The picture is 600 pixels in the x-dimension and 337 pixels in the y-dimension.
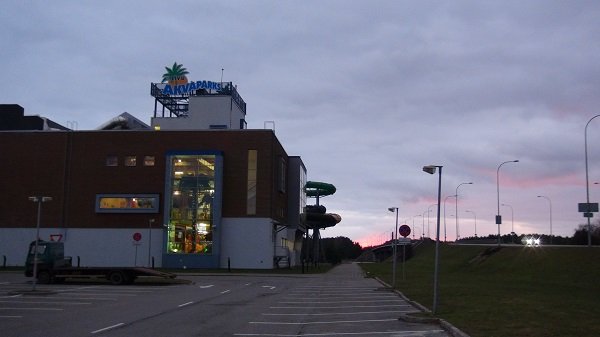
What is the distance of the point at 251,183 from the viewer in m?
62.1

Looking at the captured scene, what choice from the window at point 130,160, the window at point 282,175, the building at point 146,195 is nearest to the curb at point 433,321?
the building at point 146,195

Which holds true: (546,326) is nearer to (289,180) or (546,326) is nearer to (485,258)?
(485,258)

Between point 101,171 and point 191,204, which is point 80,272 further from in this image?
point 101,171

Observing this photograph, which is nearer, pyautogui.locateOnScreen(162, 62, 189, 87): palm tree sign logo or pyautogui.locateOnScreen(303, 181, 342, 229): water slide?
pyautogui.locateOnScreen(162, 62, 189, 87): palm tree sign logo

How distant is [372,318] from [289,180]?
200 feet

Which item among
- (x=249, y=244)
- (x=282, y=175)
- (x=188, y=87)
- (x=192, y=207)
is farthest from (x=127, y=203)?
(x=188, y=87)

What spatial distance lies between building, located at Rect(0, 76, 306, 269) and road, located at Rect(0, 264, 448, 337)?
101 ft

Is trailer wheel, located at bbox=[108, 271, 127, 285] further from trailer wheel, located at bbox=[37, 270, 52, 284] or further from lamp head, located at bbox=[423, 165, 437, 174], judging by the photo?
lamp head, located at bbox=[423, 165, 437, 174]

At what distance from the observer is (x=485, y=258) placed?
63.9 metres

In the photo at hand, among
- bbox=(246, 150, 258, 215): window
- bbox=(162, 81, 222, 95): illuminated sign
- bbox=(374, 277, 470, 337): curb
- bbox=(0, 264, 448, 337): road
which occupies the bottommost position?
bbox=(0, 264, 448, 337): road

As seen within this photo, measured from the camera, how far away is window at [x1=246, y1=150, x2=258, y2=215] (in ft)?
202

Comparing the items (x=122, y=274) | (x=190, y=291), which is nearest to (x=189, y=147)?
(x=122, y=274)

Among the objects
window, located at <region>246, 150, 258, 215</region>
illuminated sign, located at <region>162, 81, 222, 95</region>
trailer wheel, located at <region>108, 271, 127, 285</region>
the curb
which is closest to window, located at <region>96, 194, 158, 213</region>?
window, located at <region>246, 150, 258, 215</region>

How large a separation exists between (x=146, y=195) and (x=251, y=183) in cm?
1004
